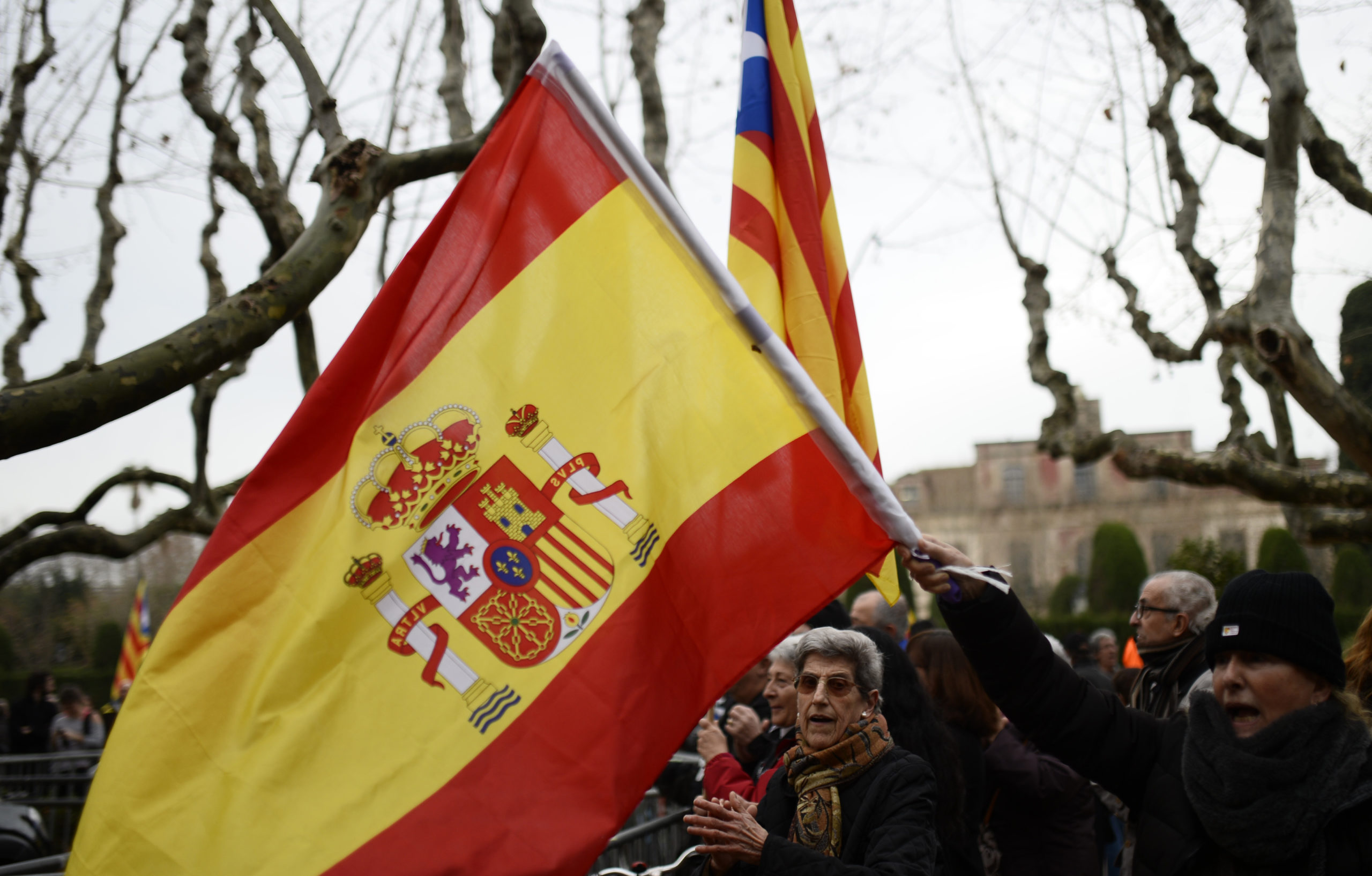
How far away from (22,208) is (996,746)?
33.1 ft

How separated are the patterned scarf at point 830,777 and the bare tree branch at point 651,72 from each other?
476cm

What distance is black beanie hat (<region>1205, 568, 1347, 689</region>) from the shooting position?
2311 mm

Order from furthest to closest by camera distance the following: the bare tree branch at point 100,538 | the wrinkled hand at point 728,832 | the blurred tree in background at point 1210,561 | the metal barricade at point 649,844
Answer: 1. the blurred tree in background at point 1210,561
2. the bare tree branch at point 100,538
3. the metal barricade at point 649,844
4. the wrinkled hand at point 728,832

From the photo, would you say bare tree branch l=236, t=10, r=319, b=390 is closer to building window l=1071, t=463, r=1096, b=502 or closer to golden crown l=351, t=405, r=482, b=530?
golden crown l=351, t=405, r=482, b=530

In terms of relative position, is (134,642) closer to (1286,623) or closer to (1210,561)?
(1286,623)

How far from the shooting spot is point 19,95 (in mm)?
8641

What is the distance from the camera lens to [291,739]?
225cm

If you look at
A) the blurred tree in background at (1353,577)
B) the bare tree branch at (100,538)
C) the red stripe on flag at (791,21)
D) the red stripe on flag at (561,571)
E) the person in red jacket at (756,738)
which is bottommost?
the blurred tree in background at (1353,577)

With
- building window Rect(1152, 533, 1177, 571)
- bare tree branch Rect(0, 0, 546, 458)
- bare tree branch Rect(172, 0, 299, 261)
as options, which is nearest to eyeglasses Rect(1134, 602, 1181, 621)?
bare tree branch Rect(0, 0, 546, 458)

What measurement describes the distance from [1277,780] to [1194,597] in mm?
2272

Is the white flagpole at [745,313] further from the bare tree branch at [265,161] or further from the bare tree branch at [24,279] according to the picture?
the bare tree branch at [24,279]

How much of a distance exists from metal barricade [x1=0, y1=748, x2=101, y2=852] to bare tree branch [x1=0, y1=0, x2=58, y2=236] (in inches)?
178

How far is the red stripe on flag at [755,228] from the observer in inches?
147

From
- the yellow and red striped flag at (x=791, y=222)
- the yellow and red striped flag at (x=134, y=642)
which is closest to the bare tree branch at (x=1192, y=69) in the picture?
the yellow and red striped flag at (x=791, y=222)
